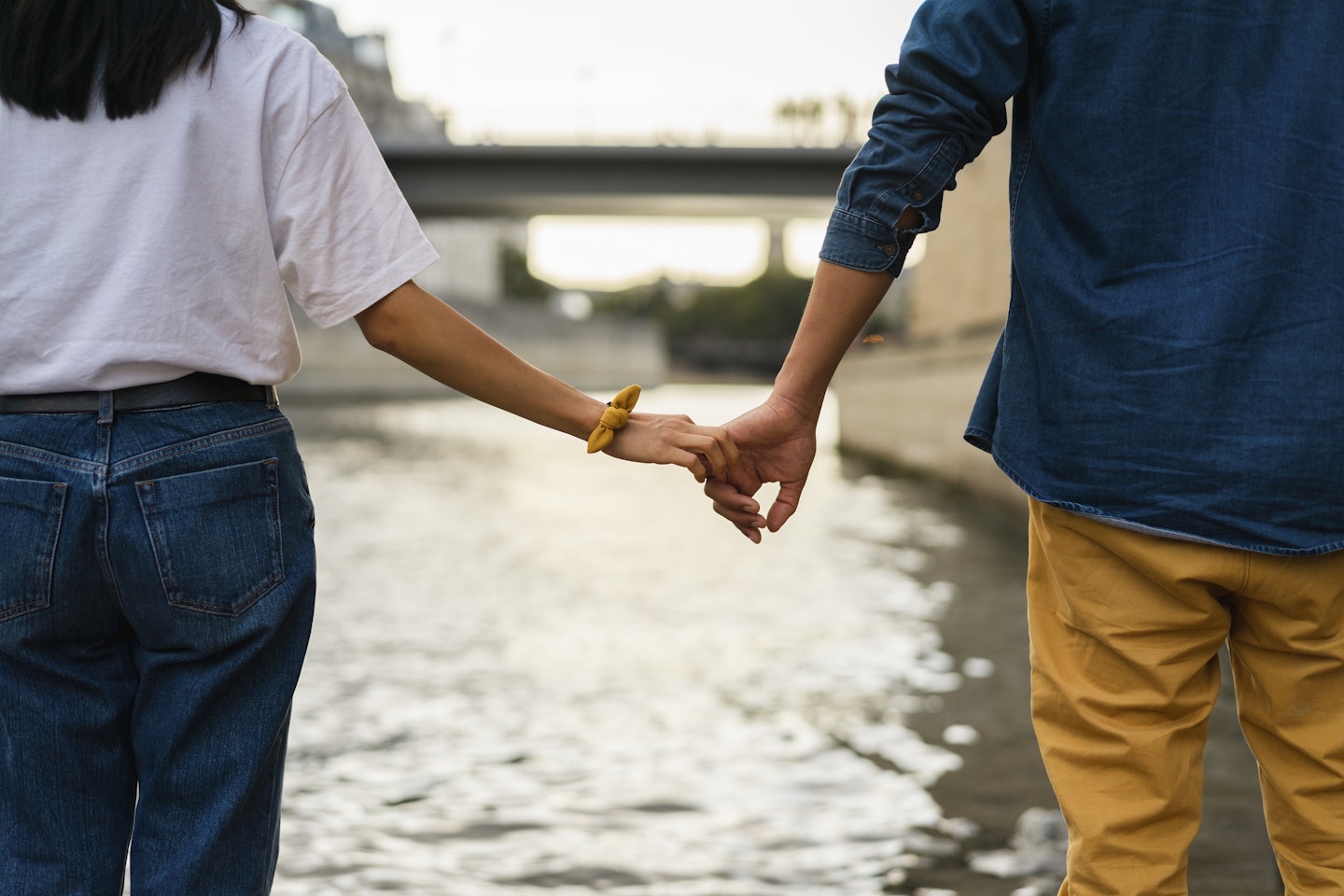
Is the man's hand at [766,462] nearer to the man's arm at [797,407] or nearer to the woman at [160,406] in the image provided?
the man's arm at [797,407]

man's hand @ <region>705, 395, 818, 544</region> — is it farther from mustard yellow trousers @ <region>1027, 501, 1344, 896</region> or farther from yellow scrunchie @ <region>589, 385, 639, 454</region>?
mustard yellow trousers @ <region>1027, 501, 1344, 896</region>

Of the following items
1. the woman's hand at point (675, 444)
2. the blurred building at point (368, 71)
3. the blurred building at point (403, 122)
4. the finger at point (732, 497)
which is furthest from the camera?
the blurred building at point (403, 122)

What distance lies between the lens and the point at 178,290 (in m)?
2.00

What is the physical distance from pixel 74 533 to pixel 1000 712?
4.35m

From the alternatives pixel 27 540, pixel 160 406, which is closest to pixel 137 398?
pixel 160 406

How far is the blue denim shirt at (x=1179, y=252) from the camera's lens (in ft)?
6.23

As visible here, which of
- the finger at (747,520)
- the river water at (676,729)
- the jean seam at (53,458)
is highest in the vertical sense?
the jean seam at (53,458)

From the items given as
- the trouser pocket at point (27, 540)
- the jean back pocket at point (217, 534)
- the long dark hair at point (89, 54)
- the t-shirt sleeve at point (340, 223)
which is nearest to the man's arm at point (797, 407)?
the t-shirt sleeve at point (340, 223)

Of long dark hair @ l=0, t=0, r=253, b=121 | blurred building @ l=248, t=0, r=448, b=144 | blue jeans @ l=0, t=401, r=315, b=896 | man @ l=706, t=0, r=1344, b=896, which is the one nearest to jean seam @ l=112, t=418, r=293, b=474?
blue jeans @ l=0, t=401, r=315, b=896

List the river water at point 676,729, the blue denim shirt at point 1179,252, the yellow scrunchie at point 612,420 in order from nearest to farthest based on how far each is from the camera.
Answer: the blue denim shirt at point 1179,252
the yellow scrunchie at point 612,420
the river water at point 676,729

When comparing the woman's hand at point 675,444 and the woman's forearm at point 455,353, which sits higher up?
the woman's forearm at point 455,353

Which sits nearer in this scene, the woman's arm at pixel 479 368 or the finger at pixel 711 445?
the woman's arm at pixel 479 368

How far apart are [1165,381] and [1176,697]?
0.45 m

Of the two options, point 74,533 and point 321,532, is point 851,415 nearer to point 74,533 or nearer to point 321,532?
point 321,532
